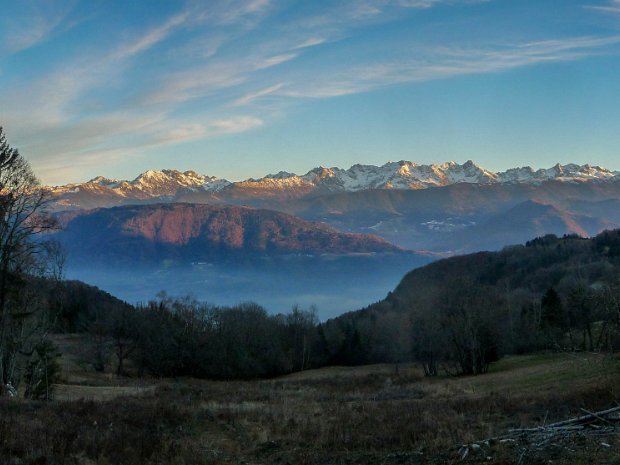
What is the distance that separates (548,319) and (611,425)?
59967mm

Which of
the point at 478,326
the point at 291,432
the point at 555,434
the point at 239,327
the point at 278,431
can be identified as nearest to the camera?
the point at 555,434

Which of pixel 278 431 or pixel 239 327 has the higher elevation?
pixel 239 327

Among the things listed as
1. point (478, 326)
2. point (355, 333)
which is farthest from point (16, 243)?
point (355, 333)

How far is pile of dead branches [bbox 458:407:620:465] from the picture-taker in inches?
450

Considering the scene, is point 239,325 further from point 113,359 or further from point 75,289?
point 75,289

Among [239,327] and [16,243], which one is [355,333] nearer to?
[239,327]

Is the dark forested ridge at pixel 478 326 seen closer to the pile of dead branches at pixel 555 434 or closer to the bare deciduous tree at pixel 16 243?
the pile of dead branches at pixel 555 434

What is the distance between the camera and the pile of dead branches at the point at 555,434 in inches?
450

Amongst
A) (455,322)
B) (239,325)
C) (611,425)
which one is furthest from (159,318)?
(611,425)

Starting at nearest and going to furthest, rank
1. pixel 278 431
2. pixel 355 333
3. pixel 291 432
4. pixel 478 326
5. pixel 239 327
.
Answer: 1. pixel 291 432
2. pixel 278 431
3. pixel 478 326
4. pixel 239 327
5. pixel 355 333

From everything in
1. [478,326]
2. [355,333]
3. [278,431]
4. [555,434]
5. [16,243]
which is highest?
[16,243]

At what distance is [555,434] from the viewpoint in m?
11.8

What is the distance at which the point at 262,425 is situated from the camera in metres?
18.7

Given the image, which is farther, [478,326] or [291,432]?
[478,326]
